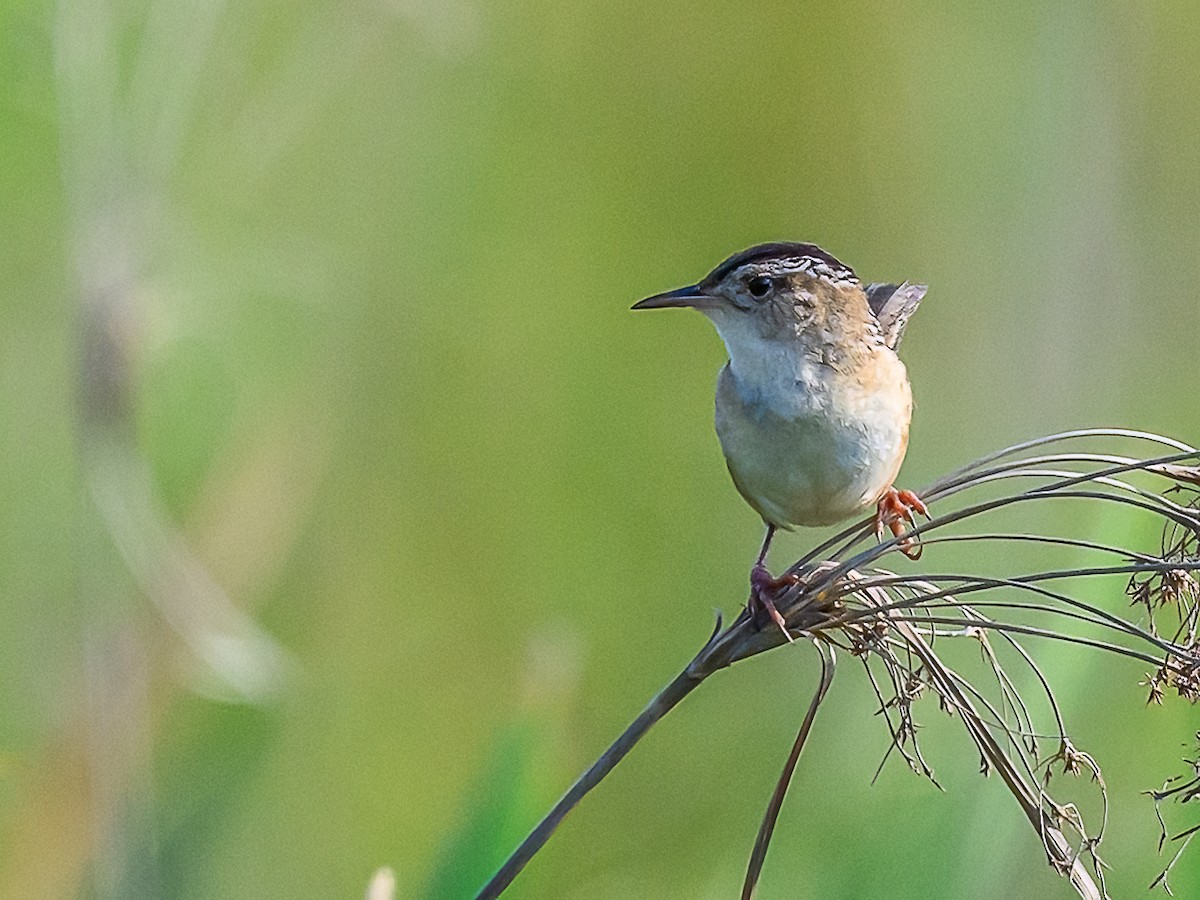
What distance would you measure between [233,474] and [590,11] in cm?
169

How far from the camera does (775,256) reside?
2480 mm

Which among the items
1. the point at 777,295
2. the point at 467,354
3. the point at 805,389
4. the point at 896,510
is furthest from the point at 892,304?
the point at 467,354

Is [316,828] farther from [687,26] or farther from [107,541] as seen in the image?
[687,26]

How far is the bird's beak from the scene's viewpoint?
7.93 ft

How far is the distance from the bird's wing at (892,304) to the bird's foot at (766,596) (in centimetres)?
79

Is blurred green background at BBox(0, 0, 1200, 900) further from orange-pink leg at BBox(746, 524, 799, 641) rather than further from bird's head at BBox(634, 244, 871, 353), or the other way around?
bird's head at BBox(634, 244, 871, 353)

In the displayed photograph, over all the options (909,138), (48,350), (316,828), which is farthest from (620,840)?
(909,138)

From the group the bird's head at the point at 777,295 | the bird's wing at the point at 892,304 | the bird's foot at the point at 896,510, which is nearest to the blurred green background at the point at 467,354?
the bird's foot at the point at 896,510

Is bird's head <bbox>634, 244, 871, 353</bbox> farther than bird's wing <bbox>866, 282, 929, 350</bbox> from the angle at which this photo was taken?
No

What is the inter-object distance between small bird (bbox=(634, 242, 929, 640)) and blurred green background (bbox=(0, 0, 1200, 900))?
37 cm

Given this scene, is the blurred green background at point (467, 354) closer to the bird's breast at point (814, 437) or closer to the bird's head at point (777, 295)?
the bird's breast at point (814, 437)

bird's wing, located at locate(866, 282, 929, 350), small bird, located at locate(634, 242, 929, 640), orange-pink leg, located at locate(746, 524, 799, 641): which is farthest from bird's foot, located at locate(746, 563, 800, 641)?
bird's wing, located at locate(866, 282, 929, 350)

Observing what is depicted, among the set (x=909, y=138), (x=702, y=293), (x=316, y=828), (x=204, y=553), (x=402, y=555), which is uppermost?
(x=909, y=138)

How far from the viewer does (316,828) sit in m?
2.82
